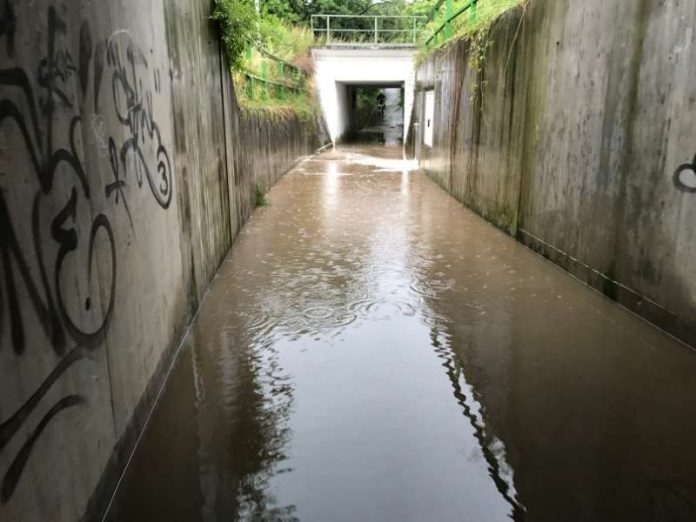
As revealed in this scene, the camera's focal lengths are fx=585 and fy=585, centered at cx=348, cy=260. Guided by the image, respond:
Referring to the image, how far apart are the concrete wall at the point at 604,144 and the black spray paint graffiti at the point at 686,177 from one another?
12mm

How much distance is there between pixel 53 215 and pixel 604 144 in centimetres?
544

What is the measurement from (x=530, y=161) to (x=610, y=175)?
2321 mm

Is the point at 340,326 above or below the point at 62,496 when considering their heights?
below

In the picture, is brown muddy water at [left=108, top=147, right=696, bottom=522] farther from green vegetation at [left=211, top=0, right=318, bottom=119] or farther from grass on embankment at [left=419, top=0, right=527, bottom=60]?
grass on embankment at [left=419, top=0, right=527, bottom=60]

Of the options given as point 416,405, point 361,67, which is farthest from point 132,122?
point 361,67

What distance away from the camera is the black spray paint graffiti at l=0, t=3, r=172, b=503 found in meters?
2.10

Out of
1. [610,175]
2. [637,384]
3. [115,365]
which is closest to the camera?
[115,365]

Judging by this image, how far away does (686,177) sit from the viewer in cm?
472

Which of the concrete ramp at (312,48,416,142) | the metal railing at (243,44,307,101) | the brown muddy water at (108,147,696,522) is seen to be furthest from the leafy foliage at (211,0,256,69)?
the concrete ramp at (312,48,416,142)

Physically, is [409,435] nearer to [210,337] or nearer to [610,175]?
[210,337]

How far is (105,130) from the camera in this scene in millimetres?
3236

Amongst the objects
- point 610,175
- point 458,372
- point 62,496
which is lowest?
point 458,372

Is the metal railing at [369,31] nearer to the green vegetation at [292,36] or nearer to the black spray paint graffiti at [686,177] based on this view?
the green vegetation at [292,36]

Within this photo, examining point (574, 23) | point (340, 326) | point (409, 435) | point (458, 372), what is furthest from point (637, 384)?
point (574, 23)
